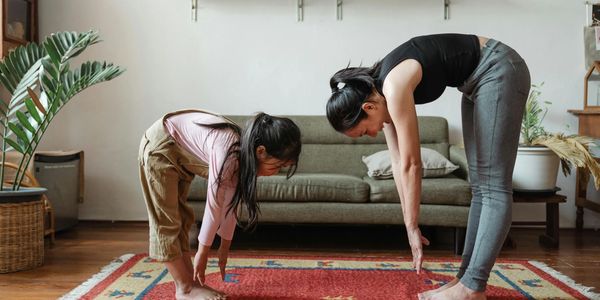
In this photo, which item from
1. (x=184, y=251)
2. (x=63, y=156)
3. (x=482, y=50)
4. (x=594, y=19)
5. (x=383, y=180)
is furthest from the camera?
(x=594, y=19)

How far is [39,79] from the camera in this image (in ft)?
6.93

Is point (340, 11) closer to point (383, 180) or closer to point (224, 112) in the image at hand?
point (224, 112)

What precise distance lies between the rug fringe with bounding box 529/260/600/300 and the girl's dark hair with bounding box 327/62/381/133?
1115 millimetres

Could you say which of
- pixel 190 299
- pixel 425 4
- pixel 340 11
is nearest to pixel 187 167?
pixel 190 299

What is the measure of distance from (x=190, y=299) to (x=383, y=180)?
1265 mm

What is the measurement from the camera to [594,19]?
3141mm

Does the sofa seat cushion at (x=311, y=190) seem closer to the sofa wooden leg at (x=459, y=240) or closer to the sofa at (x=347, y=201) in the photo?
the sofa at (x=347, y=201)

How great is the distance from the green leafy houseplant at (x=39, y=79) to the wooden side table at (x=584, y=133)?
8.92 feet

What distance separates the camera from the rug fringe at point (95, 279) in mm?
1728

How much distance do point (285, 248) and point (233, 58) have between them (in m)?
1.36

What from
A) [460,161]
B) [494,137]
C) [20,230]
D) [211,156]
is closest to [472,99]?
[494,137]

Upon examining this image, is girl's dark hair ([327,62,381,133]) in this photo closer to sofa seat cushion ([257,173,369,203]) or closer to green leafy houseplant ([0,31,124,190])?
sofa seat cushion ([257,173,369,203])

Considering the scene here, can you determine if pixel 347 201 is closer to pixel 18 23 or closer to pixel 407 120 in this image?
pixel 407 120

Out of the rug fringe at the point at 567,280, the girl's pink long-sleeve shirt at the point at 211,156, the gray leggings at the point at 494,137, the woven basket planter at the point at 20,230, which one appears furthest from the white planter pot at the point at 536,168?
the woven basket planter at the point at 20,230
